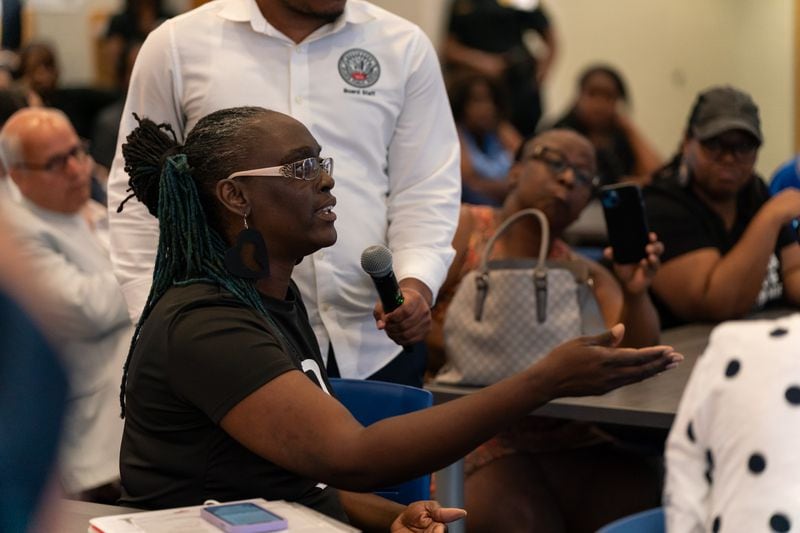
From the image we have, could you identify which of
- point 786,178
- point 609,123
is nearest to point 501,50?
point 609,123

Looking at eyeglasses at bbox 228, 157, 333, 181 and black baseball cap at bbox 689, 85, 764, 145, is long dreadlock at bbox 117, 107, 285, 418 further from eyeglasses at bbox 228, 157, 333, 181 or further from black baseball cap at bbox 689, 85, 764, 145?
black baseball cap at bbox 689, 85, 764, 145

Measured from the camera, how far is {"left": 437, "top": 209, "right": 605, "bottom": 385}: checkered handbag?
3.04 meters

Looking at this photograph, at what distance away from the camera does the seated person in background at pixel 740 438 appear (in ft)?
4.30

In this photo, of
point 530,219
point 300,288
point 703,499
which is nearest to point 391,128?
point 300,288

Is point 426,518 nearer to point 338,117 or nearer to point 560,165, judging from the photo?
point 338,117

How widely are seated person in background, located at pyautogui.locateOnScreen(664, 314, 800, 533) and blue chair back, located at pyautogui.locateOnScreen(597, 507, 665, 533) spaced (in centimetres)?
25

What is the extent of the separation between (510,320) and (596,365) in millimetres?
1244

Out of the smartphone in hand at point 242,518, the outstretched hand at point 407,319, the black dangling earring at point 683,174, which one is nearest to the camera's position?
the smartphone in hand at point 242,518

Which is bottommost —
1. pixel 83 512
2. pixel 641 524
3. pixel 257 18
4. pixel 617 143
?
pixel 617 143

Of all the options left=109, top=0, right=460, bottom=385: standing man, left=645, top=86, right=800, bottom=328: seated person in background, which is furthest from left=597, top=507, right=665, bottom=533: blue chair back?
left=645, top=86, right=800, bottom=328: seated person in background

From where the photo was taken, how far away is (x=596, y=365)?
5.90 feet

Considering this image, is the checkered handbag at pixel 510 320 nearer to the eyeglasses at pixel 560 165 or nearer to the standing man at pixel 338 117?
the standing man at pixel 338 117

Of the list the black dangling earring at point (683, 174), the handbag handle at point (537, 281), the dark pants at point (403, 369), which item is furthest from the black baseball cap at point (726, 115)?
the dark pants at point (403, 369)

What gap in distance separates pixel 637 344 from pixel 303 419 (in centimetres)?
159
